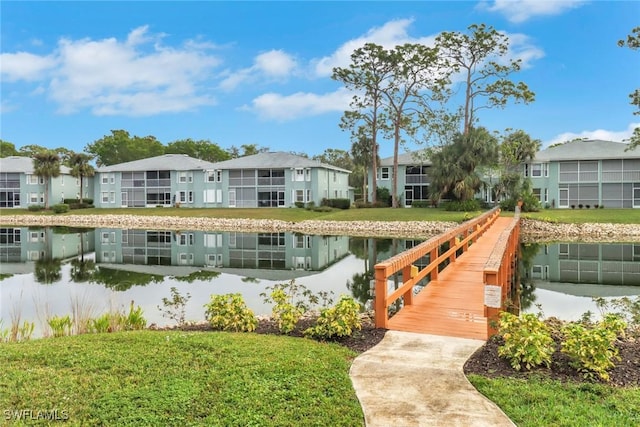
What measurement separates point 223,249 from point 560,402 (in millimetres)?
22511

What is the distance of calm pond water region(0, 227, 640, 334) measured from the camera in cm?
1234

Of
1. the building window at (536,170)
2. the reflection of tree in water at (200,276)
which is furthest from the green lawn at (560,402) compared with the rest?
the building window at (536,170)

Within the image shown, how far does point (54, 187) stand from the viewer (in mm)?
58125

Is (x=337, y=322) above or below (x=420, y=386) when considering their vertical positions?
above

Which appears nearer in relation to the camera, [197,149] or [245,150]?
[197,149]

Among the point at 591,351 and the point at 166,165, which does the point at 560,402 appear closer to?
the point at 591,351

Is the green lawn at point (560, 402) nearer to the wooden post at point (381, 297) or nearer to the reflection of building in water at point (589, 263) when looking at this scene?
the wooden post at point (381, 297)

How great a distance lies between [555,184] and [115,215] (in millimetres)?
44036

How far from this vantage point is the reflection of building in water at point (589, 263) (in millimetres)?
16250

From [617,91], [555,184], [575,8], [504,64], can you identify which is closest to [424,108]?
[504,64]

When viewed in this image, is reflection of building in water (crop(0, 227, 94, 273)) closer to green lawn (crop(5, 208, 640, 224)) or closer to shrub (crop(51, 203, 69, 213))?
green lawn (crop(5, 208, 640, 224))

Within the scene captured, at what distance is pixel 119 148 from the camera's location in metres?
81.9

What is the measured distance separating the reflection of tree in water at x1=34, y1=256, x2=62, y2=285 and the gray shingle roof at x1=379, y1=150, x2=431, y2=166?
35.8 metres

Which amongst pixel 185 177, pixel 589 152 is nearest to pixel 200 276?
pixel 185 177
